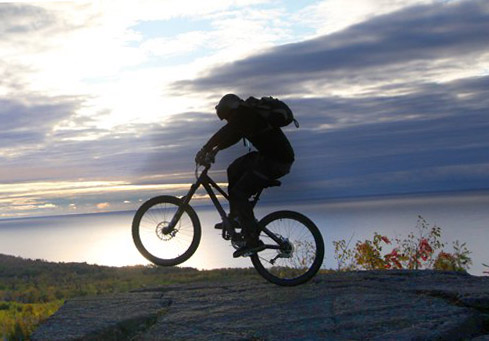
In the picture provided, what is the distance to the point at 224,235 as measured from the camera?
7922 mm

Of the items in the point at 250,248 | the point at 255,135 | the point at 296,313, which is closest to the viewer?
the point at 296,313

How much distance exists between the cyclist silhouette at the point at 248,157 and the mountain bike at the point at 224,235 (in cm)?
12

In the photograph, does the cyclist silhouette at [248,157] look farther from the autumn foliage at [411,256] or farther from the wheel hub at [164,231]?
the autumn foliage at [411,256]

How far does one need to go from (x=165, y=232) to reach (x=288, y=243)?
77.5 inches

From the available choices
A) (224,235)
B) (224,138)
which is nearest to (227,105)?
(224,138)

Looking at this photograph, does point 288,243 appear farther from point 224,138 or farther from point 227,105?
point 227,105

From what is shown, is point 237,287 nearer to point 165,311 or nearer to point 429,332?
point 165,311

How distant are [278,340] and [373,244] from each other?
7.68m

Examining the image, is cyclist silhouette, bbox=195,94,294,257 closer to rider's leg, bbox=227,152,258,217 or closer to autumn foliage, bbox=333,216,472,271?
rider's leg, bbox=227,152,258,217

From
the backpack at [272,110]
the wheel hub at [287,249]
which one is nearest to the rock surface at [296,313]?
the wheel hub at [287,249]

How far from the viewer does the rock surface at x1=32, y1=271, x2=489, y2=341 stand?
5.77m

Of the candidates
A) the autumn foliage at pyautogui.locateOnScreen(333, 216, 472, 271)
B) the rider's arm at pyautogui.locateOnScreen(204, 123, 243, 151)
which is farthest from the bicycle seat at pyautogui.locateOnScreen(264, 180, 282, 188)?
the autumn foliage at pyautogui.locateOnScreen(333, 216, 472, 271)

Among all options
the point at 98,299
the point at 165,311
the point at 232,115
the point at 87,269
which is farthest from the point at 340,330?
the point at 87,269

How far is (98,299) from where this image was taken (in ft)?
26.9
